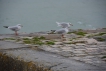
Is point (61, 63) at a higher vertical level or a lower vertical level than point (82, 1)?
lower

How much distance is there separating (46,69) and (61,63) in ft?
2.10

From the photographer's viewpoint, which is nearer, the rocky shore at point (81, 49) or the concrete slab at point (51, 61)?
the concrete slab at point (51, 61)

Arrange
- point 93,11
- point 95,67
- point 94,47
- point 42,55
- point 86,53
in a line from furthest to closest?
point 93,11, point 94,47, point 86,53, point 42,55, point 95,67

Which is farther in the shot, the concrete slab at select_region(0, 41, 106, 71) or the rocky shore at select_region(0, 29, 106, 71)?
the rocky shore at select_region(0, 29, 106, 71)

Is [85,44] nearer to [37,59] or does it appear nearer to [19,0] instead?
[37,59]

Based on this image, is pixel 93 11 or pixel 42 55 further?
pixel 93 11

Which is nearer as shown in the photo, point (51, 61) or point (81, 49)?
point (51, 61)

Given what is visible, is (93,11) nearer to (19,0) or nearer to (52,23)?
(52,23)

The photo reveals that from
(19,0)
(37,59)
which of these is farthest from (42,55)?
(19,0)

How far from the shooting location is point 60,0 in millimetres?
31250

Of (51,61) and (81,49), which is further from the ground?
(81,49)

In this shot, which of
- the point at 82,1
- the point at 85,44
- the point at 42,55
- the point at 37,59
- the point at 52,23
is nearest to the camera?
the point at 37,59

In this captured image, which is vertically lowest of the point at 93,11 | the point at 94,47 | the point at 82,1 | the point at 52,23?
the point at 94,47

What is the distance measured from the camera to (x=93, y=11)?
916 inches
